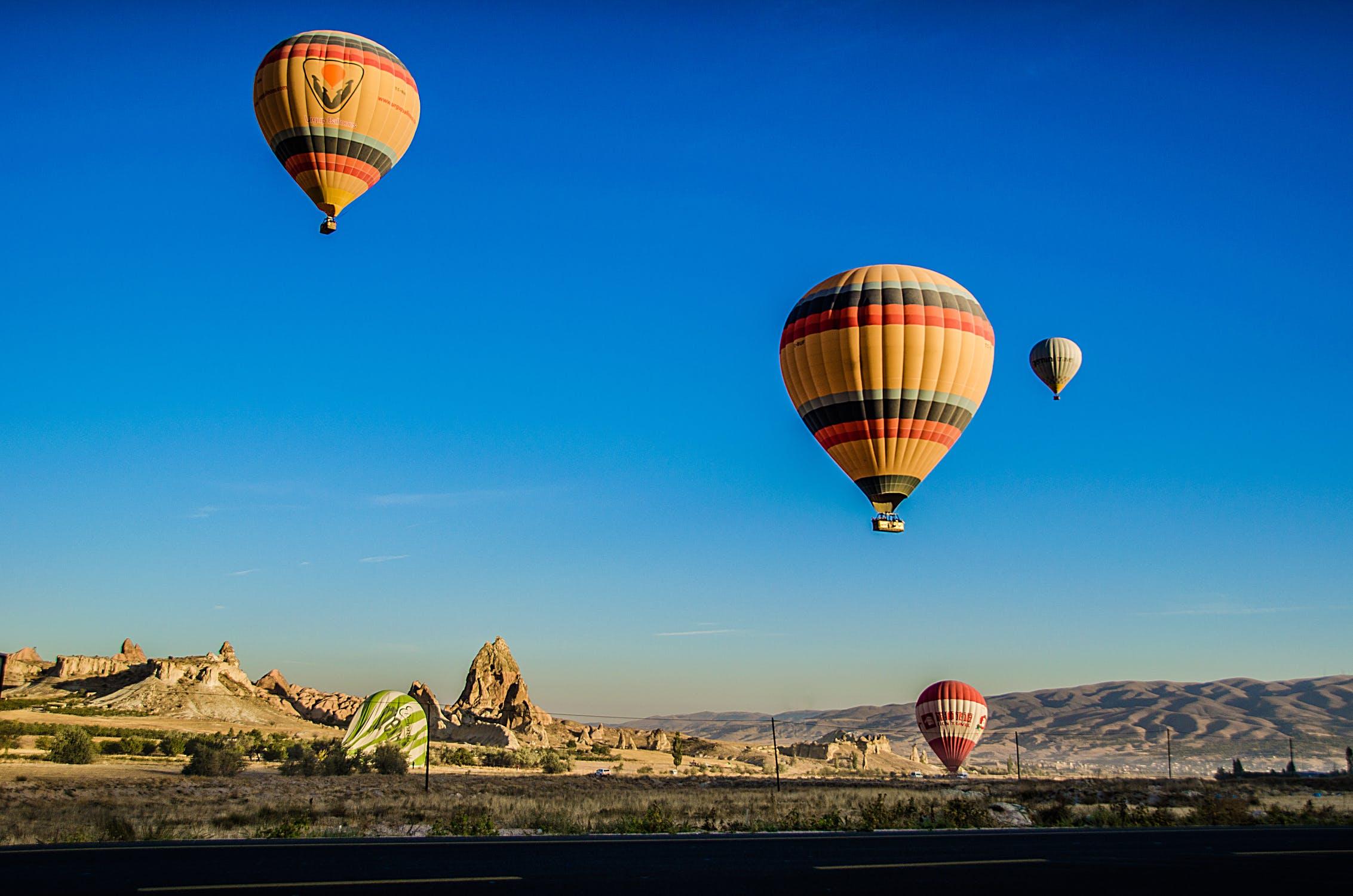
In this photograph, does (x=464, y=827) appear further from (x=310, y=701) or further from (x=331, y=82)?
(x=310, y=701)

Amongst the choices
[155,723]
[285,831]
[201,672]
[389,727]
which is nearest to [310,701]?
[201,672]

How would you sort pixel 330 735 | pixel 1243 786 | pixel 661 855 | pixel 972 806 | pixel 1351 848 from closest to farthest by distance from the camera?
pixel 661 855
pixel 1351 848
pixel 972 806
pixel 1243 786
pixel 330 735

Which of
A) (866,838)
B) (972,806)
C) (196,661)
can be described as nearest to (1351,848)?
(866,838)

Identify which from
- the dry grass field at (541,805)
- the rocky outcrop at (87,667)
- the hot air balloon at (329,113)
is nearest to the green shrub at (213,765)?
the dry grass field at (541,805)

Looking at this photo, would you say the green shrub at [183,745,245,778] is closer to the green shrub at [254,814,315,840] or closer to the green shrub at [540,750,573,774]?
the green shrub at [540,750,573,774]

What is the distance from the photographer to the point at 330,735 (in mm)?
101062

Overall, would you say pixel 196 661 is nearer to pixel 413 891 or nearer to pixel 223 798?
pixel 223 798

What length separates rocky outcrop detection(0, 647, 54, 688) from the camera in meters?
115

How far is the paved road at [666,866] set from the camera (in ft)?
44.2

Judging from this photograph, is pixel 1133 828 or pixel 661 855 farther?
pixel 1133 828

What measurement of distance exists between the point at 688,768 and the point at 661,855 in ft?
255

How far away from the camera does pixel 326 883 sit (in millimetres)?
13344

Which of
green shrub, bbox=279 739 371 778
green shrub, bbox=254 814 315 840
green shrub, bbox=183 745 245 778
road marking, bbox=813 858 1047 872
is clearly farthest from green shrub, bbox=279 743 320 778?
road marking, bbox=813 858 1047 872

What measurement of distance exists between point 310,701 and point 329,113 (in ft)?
328
